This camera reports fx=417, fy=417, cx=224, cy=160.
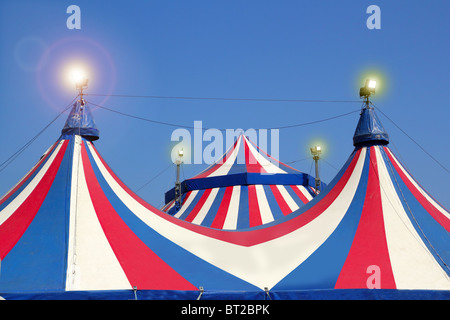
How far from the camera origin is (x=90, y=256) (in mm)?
4184

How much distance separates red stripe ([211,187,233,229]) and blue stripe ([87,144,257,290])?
300cm

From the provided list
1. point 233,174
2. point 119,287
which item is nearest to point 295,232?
point 119,287

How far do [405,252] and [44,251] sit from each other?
146 inches

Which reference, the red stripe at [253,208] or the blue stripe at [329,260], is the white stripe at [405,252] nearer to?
the blue stripe at [329,260]

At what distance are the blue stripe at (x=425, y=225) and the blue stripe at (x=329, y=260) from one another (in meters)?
0.47

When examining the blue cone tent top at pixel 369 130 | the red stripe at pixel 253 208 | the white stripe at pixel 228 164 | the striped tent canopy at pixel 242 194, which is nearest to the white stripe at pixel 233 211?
the striped tent canopy at pixel 242 194

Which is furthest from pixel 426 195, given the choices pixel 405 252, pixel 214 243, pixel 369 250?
pixel 214 243

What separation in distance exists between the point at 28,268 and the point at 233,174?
17.6 feet

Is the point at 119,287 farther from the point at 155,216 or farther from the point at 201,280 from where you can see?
the point at 155,216

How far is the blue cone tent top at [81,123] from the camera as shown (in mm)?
5879

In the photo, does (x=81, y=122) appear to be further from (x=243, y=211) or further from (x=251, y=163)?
(x=251, y=163)

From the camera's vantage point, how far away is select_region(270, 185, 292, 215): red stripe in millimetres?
8224

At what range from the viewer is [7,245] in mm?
4203
